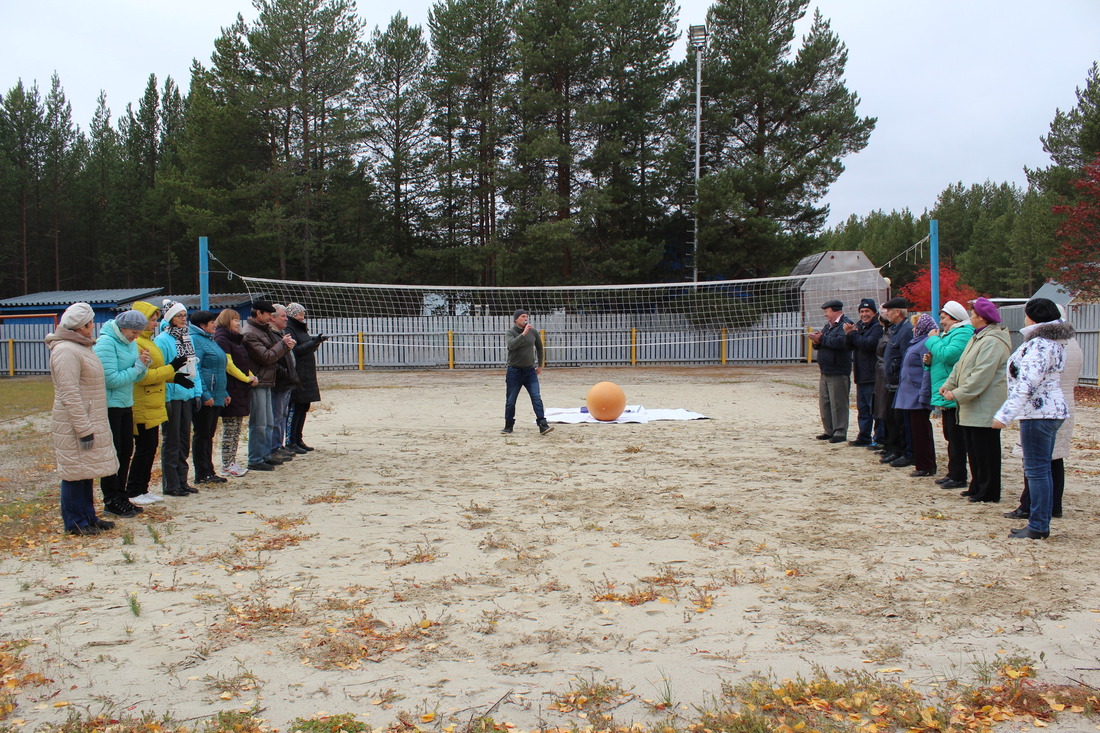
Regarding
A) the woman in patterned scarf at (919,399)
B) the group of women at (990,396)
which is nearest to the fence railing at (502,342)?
the woman in patterned scarf at (919,399)

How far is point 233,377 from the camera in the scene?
7.22 m

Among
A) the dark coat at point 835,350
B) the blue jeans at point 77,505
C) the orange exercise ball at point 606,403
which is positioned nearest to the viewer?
the blue jeans at point 77,505

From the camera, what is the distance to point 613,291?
25.9 meters

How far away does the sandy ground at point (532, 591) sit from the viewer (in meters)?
3.17

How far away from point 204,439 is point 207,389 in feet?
1.71

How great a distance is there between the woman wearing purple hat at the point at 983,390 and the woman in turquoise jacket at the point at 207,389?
5868 mm

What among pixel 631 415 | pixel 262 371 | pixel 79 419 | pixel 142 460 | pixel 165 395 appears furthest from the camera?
pixel 631 415

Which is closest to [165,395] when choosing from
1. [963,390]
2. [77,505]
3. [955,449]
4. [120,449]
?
[120,449]

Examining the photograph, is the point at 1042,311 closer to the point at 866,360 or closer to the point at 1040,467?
the point at 1040,467

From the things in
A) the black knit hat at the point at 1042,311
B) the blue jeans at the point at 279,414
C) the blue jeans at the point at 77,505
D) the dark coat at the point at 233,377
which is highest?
the black knit hat at the point at 1042,311

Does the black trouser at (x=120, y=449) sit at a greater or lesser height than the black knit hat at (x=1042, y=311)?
lesser

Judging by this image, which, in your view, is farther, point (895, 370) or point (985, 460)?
point (895, 370)

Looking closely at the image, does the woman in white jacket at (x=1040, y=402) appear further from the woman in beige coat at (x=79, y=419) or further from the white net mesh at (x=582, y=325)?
the white net mesh at (x=582, y=325)

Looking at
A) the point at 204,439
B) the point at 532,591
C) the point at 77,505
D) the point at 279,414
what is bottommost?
the point at 532,591
